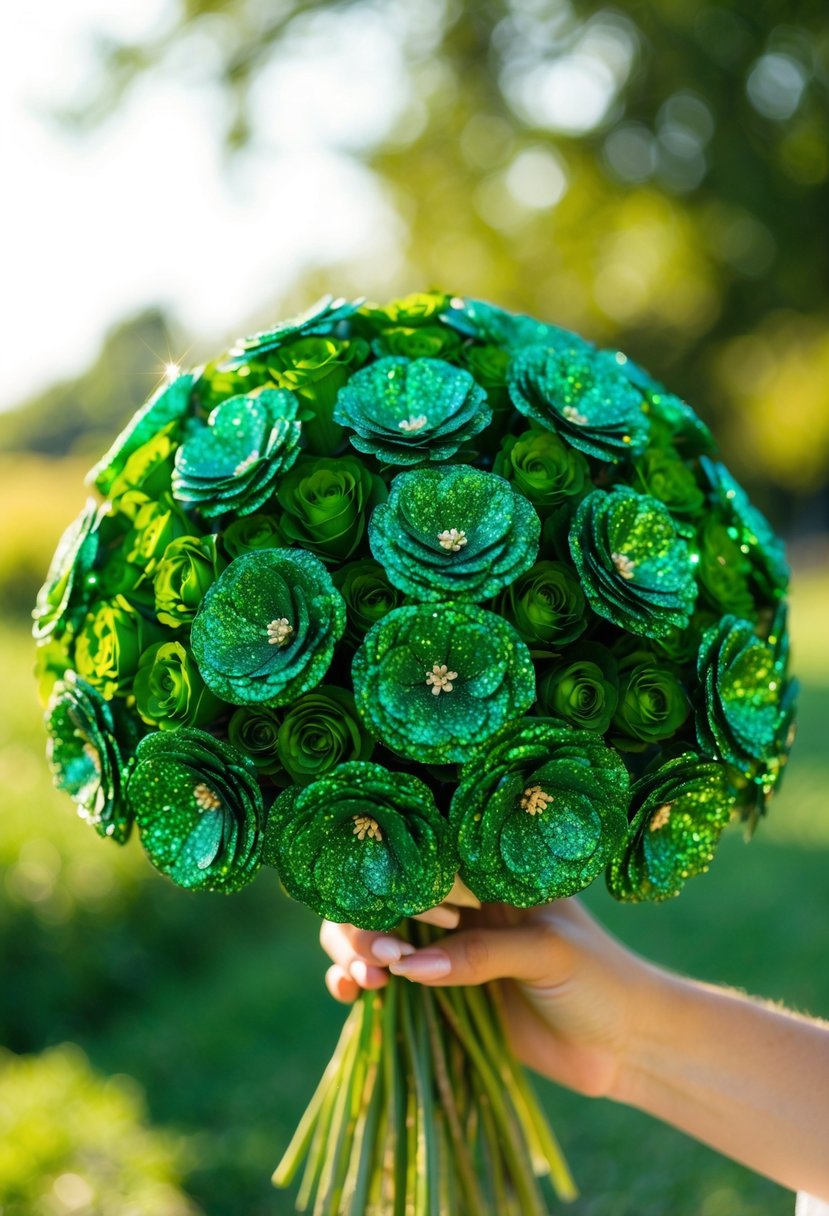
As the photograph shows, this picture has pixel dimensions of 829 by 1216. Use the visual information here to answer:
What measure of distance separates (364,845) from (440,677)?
26 cm

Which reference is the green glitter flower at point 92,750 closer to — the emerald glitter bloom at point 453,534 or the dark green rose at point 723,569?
the emerald glitter bloom at point 453,534

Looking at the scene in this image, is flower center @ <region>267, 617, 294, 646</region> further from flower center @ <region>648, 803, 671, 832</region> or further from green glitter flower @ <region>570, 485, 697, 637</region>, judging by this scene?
flower center @ <region>648, 803, 671, 832</region>

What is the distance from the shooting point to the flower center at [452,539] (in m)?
1.46

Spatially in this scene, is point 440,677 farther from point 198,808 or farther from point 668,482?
point 668,482

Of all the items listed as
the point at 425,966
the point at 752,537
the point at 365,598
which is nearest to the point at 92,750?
the point at 365,598

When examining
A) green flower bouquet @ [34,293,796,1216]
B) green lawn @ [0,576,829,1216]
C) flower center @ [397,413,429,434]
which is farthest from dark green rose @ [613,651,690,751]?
green lawn @ [0,576,829,1216]

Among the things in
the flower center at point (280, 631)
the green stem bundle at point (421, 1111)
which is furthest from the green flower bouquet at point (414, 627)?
the green stem bundle at point (421, 1111)

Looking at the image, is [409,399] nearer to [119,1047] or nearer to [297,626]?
[297,626]

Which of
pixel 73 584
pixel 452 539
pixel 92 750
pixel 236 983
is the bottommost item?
pixel 92 750

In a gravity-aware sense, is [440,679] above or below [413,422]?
below

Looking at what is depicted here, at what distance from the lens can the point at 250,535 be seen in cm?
159

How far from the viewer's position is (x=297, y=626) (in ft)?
4.81

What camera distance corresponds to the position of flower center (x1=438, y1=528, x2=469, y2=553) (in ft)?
4.79

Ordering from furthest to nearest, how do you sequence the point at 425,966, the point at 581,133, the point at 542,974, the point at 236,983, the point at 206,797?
the point at 581,133, the point at 236,983, the point at 542,974, the point at 425,966, the point at 206,797
